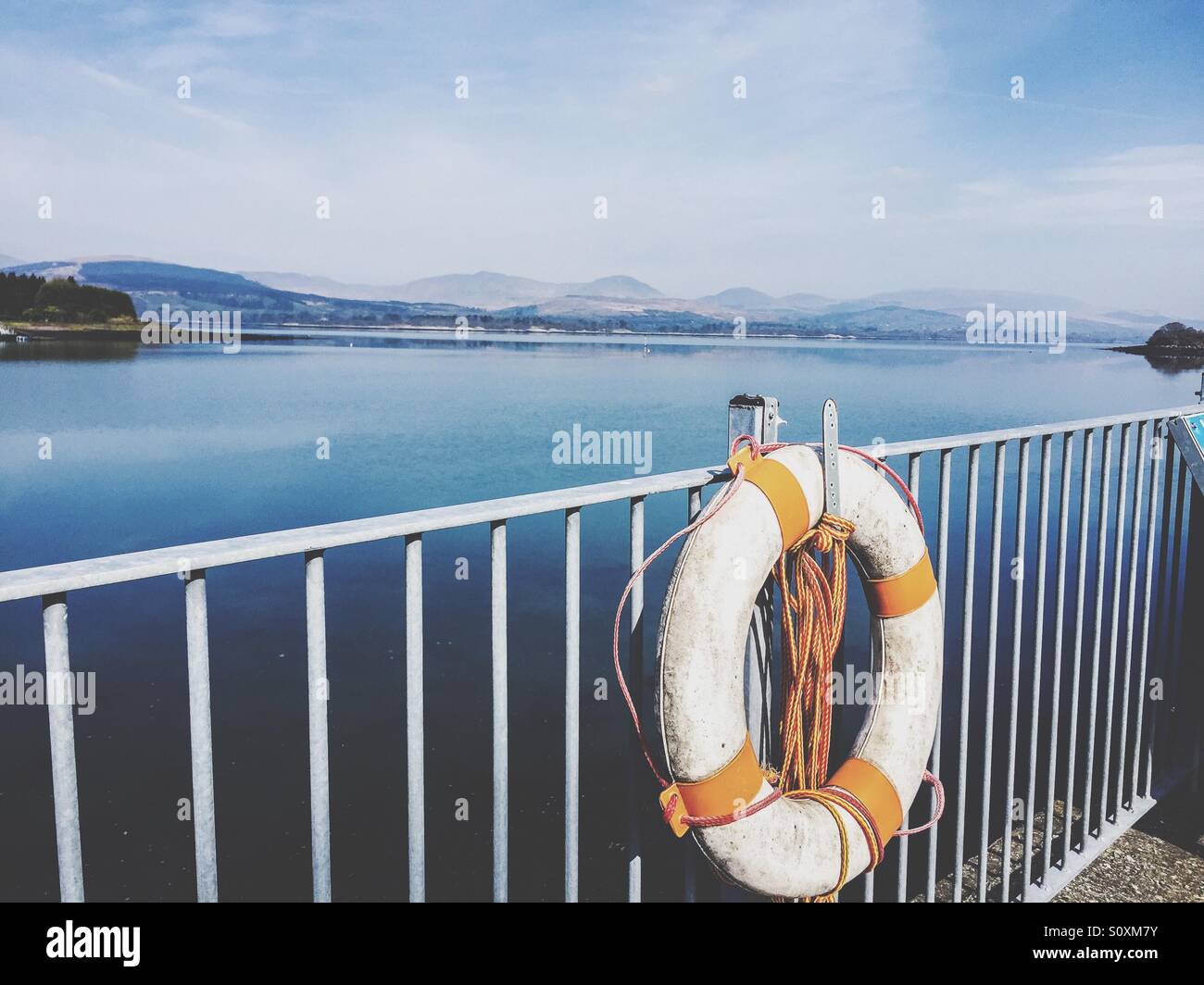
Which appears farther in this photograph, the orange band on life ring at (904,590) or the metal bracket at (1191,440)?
the metal bracket at (1191,440)

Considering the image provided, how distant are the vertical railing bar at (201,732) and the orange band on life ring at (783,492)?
105cm

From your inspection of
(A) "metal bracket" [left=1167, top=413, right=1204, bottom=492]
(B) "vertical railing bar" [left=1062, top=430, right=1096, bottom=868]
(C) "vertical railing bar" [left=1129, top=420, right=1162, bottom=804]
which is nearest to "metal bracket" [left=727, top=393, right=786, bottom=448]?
(B) "vertical railing bar" [left=1062, top=430, right=1096, bottom=868]

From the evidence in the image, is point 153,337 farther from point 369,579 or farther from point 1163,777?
point 1163,777

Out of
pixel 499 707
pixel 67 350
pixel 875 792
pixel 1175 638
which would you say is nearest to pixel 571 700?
pixel 499 707

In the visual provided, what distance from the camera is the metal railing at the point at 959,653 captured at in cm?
132

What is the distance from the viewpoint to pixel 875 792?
2188 mm

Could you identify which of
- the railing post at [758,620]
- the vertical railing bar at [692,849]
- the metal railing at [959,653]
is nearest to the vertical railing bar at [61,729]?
the metal railing at [959,653]

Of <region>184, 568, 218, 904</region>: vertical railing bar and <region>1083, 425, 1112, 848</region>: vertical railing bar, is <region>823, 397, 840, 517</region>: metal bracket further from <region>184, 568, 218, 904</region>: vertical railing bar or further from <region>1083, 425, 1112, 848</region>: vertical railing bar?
<region>1083, 425, 1112, 848</region>: vertical railing bar

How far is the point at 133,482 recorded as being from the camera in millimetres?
19203

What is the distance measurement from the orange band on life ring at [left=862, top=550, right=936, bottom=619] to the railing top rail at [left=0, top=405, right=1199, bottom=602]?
51 cm

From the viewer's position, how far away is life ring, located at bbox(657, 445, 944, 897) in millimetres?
1776

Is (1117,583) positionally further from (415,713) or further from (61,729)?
(61,729)

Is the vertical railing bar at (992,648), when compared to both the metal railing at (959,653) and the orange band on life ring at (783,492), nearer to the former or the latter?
the metal railing at (959,653)
